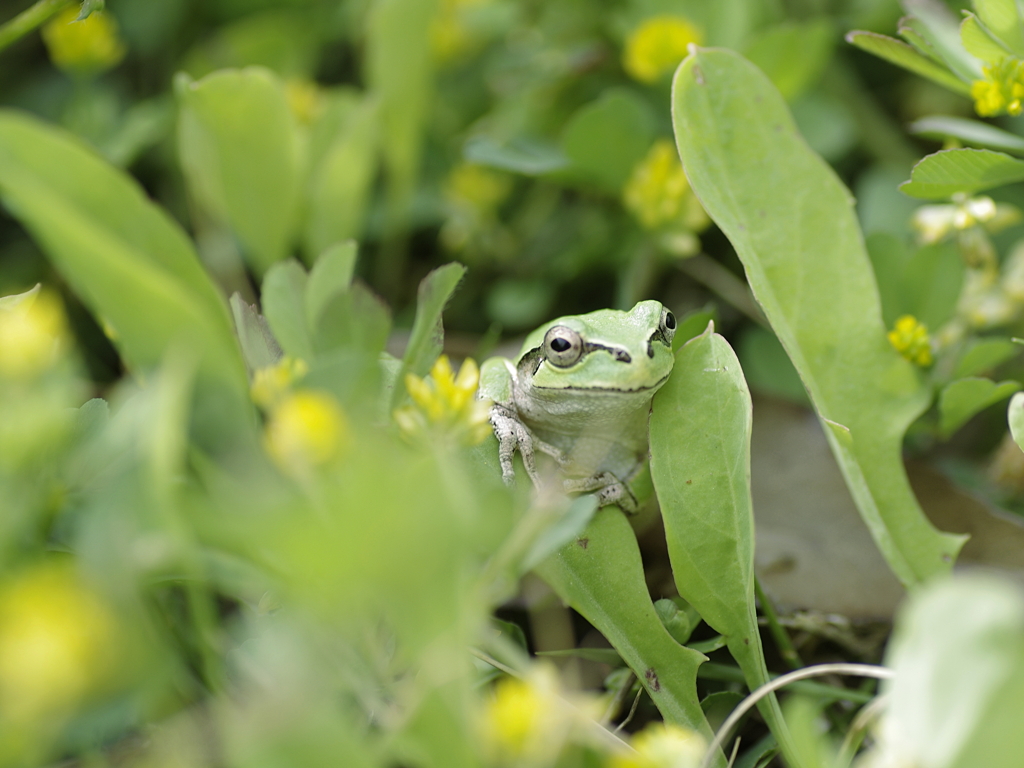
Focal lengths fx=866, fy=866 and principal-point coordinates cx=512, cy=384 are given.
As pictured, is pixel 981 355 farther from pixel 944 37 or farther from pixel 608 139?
pixel 608 139

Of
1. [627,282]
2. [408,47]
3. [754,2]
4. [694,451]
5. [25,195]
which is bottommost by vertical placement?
[627,282]

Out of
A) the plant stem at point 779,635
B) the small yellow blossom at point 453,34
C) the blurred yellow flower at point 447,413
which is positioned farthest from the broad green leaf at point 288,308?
the small yellow blossom at point 453,34

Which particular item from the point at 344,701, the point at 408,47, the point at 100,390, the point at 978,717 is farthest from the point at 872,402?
the point at 100,390

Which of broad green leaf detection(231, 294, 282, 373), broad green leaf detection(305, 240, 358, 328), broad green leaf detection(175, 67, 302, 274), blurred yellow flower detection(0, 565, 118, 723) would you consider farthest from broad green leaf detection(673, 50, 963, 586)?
blurred yellow flower detection(0, 565, 118, 723)

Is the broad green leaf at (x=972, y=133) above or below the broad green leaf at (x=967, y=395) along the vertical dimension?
above

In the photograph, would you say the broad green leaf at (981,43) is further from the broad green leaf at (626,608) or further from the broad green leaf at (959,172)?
the broad green leaf at (626,608)

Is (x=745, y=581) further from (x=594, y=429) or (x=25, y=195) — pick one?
(x=25, y=195)
